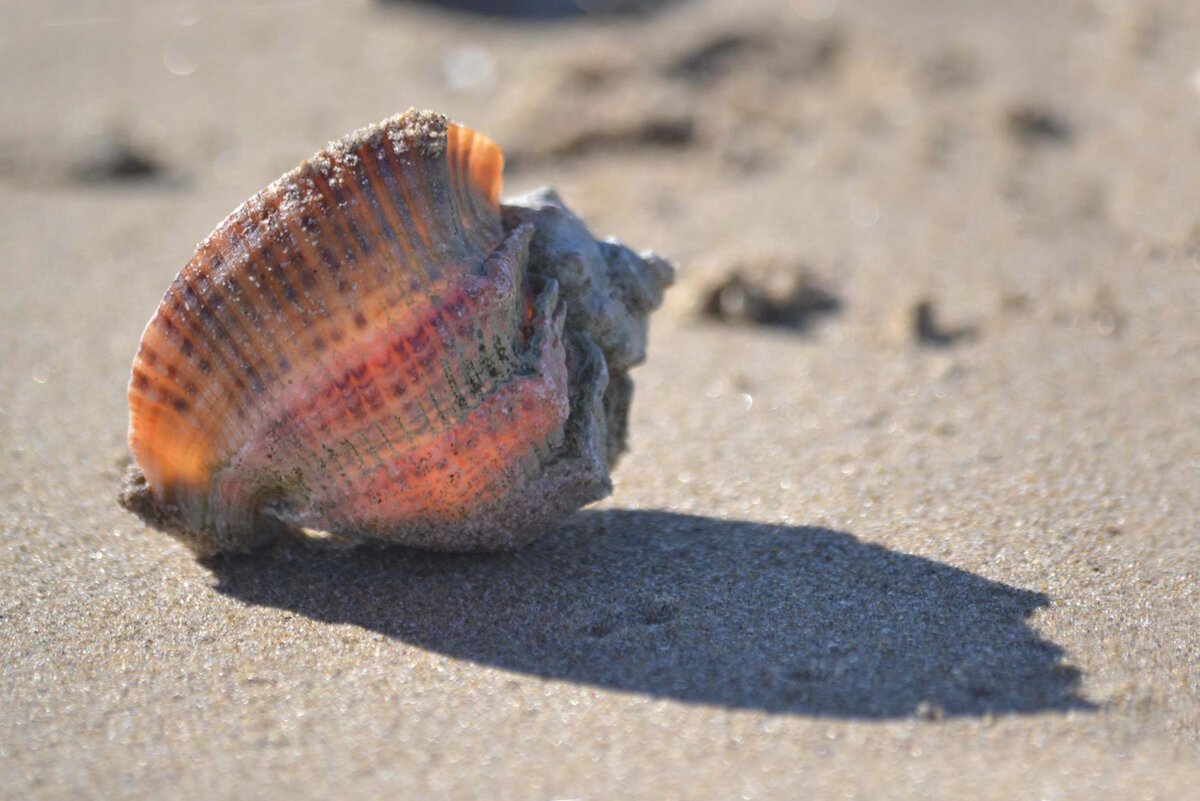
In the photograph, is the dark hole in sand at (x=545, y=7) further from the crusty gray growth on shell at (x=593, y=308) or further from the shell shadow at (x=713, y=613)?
the shell shadow at (x=713, y=613)

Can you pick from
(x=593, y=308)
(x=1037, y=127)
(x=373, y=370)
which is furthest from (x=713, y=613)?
(x=1037, y=127)

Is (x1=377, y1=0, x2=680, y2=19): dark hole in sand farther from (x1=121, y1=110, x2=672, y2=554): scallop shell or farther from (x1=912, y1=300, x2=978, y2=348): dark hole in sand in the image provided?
(x1=121, y1=110, x2=672, y2=554): scallop shell

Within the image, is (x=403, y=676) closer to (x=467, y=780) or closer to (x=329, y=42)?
(x=467, y=780)

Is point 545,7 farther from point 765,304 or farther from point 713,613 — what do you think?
point 713,613

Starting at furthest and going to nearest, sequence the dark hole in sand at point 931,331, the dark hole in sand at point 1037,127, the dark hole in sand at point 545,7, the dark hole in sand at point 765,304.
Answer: the dark hole in sand at point 545,7, the dark hole in sand at point 1037,127, the dark hole in sand at point 765,304, the dark hole in sand at point 931,331

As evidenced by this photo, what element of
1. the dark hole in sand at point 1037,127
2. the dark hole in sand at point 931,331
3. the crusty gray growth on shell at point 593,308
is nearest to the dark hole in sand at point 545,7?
the dark hole in sand at point 1037,127

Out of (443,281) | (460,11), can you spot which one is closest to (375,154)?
(443,281)
